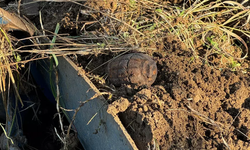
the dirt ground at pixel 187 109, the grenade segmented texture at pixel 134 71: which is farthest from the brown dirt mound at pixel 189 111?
the grenade segmented texture at pixel 134 71

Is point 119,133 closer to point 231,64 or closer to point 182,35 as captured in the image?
point 182,35

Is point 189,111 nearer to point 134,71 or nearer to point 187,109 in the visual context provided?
point 187,109

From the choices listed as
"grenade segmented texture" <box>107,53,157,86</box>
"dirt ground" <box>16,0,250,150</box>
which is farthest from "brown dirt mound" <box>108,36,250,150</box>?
→ "grenade segmented texture" <box>107,53,157,86</box>

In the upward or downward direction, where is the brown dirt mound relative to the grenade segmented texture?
downward

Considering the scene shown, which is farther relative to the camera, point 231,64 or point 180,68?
point 231,64

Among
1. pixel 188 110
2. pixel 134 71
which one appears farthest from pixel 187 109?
pixel 134 71

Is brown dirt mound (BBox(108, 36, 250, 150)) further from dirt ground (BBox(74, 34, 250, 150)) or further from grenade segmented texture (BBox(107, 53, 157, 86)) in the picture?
grenade segmented texture (BBox(107, 53, 157, 86))

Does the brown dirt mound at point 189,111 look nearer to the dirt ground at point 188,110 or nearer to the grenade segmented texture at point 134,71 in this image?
the dirt ground at point 188,110

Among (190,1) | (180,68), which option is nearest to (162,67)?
(180,68)
